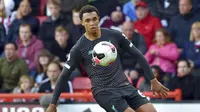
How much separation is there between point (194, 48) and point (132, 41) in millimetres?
1229

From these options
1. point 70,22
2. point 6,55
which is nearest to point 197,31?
point 70,22

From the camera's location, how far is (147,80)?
479 inches

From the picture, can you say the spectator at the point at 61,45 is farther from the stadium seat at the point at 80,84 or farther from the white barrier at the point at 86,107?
the white barrier at the point at 86,107

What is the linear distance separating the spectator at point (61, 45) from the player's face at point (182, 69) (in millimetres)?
2340

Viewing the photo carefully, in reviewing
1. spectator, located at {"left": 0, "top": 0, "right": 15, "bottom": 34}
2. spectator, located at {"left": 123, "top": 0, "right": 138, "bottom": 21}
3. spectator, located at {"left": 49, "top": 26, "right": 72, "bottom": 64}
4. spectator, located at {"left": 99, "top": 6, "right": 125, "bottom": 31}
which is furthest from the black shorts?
spectator, located at {"left": 0, "top": 0, "right": 15, "bottom": 34}

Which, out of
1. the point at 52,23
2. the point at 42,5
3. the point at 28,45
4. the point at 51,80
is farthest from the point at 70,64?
the point at 42,5

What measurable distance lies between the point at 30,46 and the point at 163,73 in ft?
9.06

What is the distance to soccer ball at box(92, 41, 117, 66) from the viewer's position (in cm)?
908

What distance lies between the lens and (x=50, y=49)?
1366cm

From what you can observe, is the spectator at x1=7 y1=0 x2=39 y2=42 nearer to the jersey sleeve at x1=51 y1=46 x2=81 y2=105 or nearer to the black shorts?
the jersey sleeve at x1=51 y1=46 x2=81 y2=105

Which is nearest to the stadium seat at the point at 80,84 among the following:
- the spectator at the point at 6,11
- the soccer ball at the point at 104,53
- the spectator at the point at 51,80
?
the spectator at the point at 51,80

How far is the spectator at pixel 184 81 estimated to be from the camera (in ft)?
38.8

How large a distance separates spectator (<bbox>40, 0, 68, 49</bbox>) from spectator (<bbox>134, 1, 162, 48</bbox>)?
4.60 feet

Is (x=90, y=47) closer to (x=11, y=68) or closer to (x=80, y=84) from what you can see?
(x=80, y=84)
